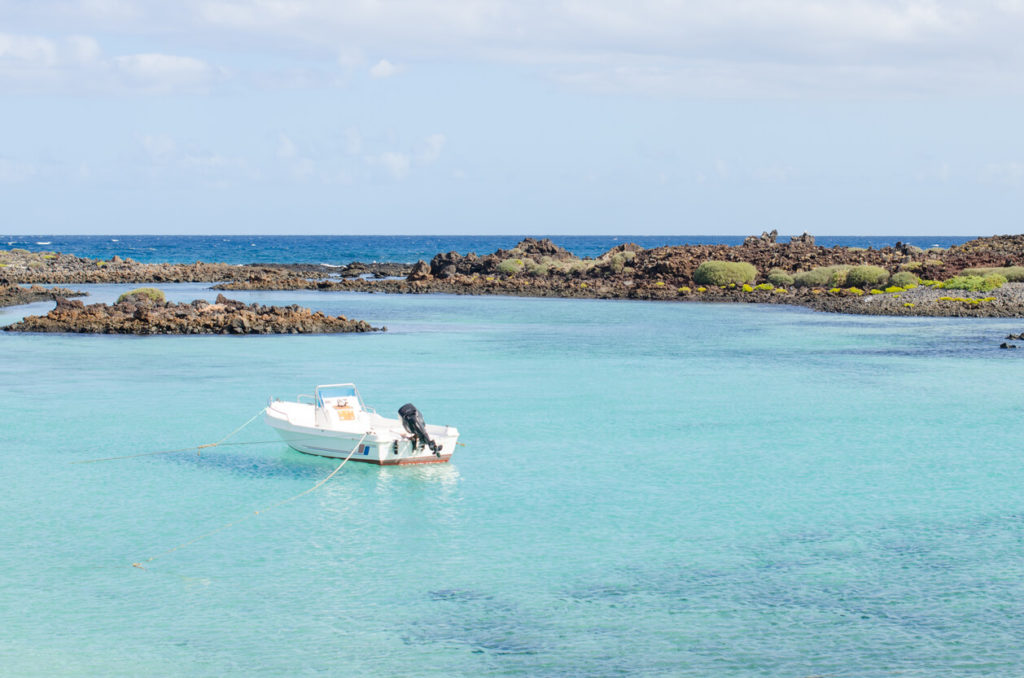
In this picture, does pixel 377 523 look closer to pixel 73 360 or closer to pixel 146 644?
pixel 146 644

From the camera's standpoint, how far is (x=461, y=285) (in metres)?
80.8

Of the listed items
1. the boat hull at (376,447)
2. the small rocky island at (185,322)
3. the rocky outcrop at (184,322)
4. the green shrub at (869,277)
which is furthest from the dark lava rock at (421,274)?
the boat hull at (376,447)

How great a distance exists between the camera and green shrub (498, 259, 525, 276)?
88.4m

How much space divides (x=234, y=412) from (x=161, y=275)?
71.6 metres

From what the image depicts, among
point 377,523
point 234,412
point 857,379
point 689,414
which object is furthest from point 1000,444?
point 234,412

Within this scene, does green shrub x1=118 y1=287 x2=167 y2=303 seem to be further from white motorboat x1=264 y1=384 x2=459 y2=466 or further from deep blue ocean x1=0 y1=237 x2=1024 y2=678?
white motorboat x1=264 y1=384 x2=459 y2=466

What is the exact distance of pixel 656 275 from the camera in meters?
79.4

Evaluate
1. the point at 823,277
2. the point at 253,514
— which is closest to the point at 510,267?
the point at 823,277

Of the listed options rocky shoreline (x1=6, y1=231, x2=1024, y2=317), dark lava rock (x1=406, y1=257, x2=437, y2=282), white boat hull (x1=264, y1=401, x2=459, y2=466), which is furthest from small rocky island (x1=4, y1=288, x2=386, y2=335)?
dark lava rock (x1=406, y1=257, x2=437, y2=282)

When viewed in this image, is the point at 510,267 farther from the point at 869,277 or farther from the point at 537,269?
the point at 869,277

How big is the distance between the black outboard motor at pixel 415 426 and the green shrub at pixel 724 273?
57563mm

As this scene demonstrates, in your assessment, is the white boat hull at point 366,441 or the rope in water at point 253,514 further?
the white boat hull at point 366,441

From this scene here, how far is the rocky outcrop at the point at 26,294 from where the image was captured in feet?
212

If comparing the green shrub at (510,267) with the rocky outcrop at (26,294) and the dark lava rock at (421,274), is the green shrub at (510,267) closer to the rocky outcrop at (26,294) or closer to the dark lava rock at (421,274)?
the dark lava rock at (421,274)
